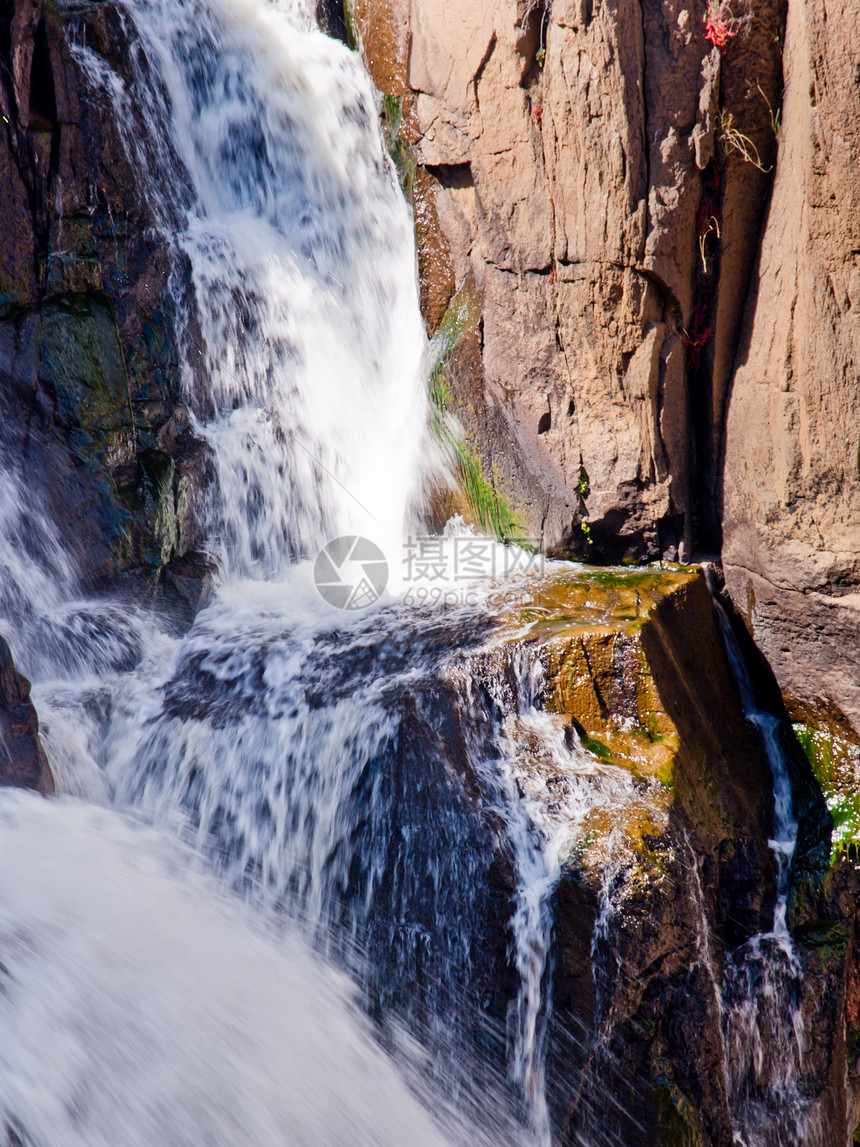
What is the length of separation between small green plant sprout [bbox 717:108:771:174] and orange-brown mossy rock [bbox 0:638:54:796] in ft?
12.4

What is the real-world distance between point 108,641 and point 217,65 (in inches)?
137

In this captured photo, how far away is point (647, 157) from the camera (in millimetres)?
3889

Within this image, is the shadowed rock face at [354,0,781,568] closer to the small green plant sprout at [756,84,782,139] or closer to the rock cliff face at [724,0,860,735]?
the small green plant sprout at [756,84,782,139]

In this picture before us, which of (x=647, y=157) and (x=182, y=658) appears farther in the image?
(x=182, y=658)

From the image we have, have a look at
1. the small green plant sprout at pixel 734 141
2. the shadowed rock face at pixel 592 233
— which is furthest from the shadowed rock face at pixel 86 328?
the small green plant sprout at pixel 734 141

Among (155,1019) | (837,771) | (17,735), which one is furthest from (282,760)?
(837,771)

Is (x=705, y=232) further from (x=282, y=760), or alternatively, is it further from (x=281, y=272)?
(x=282, y=760)

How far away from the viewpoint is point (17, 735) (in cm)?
337

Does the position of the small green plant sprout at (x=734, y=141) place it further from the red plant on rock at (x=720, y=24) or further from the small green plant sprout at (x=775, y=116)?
the red plant on rock at (x=720, y=24)

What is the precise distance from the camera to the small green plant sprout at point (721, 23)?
365 cm

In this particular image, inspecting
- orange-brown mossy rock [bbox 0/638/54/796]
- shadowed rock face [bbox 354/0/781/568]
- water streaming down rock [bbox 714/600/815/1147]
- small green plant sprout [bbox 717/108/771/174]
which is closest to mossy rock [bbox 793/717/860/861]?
water streaming down rock [bbox 714/600/815/1147]

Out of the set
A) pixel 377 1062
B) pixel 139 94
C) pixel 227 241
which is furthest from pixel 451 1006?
pixel 139 94

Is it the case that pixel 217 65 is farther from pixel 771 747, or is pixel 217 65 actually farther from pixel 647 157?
pixel 771 747

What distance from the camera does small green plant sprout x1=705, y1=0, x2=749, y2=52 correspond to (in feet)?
12.0
